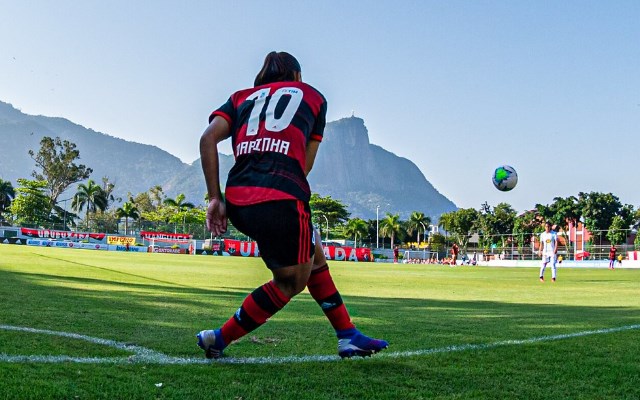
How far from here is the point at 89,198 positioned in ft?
351

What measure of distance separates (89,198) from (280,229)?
11078cm

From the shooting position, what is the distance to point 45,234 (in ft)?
218

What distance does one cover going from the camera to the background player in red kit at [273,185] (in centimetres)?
331

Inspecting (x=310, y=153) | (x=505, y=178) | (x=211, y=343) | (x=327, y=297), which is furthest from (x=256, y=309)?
(x=505, y=178)

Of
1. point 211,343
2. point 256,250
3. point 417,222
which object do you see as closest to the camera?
point 211,343

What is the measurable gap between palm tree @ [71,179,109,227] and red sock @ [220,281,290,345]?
107m

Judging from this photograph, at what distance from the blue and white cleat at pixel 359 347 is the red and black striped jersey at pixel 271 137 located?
892mm

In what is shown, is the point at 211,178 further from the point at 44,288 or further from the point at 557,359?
the point at 44,288

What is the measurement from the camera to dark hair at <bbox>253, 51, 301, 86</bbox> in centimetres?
372

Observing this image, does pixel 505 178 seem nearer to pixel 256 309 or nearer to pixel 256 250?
pixel 256 309

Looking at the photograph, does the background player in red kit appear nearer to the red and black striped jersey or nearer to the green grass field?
the red and black striped jersey

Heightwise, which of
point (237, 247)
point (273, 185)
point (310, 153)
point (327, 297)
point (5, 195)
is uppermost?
point (5, 195)

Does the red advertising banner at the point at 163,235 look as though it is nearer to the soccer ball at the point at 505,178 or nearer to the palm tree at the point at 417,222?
the soccer ball at the point at 505,178

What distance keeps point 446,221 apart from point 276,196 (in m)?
111
